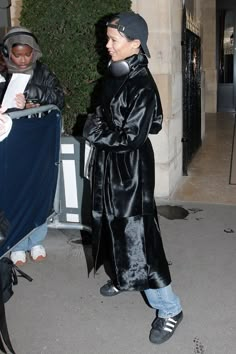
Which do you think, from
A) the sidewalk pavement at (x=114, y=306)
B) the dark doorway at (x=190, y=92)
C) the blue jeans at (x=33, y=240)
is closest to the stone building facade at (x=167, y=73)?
the dark doorway at (x=190, y=92)

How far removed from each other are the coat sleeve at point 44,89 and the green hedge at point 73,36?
18.1 inches

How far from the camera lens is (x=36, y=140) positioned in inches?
115

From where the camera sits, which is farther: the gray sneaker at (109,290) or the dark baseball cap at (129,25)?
the gray sneaker at (109,290)

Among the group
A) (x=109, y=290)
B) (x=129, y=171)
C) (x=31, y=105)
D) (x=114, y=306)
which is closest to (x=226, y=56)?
(x=31, y=105)

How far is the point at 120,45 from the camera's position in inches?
90.1

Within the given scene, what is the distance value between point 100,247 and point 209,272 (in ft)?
3.51

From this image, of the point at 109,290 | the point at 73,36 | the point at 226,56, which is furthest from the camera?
the point at 226,56

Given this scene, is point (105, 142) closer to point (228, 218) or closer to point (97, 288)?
point (97, 288)

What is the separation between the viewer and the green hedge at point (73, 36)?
3.82 m

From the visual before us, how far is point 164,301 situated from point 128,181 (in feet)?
2.32

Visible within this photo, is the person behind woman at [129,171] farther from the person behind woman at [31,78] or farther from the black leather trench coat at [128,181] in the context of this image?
the person behind woman at [31,78]

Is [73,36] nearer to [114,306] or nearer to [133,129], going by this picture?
[133,129]

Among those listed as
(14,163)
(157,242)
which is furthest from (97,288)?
(14,163)

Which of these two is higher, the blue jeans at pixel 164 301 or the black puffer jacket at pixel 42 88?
the black puffer jacket at pixel 42 88
